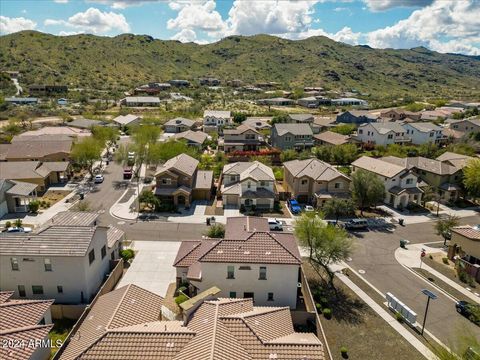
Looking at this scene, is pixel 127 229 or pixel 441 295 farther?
pixel 127 229

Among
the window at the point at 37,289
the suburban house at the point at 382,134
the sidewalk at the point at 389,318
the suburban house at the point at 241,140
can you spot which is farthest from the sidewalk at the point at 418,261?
the suburban house at the point at 382,134

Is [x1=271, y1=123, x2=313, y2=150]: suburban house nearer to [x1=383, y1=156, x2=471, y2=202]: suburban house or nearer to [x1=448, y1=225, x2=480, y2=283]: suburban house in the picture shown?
[x1=383, y1=156, x2=471, y2=202]: suburban house

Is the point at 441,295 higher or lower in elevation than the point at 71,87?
lower

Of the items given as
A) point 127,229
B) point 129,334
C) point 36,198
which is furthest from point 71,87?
point 129,334

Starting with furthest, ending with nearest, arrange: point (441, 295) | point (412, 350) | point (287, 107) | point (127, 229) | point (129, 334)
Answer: point (287, 107)
point (127, 229)
point (441, 295)
point (412, 350)
point (129, 334)

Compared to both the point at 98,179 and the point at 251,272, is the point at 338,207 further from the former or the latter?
the point at 98,179

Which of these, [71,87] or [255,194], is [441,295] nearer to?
[255,194]

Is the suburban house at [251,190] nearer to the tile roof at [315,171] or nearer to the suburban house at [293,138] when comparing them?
the tile roof at [315,171]
